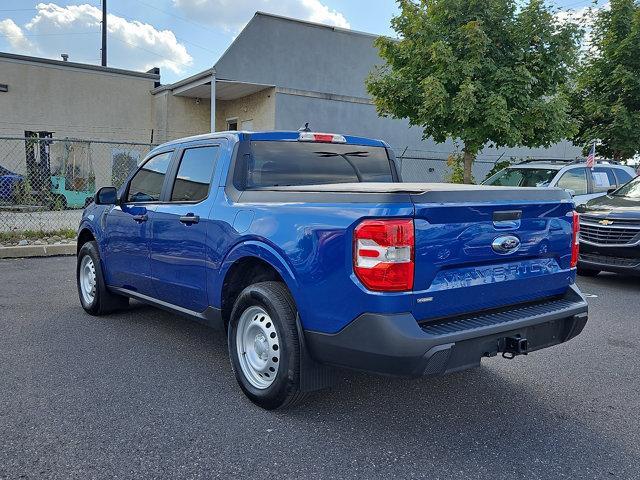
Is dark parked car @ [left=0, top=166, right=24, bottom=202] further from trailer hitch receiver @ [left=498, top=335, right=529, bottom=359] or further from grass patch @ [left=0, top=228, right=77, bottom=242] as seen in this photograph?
trailer hitch receiver @ [left=498, top=335, right=529, bottom=359]

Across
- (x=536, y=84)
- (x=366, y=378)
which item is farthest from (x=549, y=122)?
(x=366, y=378)

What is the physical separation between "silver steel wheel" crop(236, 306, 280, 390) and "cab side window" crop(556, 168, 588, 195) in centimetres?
783

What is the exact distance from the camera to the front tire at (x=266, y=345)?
10.8 feet

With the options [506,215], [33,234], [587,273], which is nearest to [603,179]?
[587,273]

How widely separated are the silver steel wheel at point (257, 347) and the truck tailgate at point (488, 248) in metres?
1.03

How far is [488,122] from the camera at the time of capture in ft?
38.0

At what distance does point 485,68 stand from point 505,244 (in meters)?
9.69

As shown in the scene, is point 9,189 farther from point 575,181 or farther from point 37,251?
point 575,181

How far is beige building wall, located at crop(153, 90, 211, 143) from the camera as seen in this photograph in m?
20.4

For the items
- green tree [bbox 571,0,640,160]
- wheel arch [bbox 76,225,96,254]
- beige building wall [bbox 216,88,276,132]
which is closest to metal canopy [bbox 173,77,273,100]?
beige building wall [bbox 216,88,276,132]

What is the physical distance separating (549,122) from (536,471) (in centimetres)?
1074

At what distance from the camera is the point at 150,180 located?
201 inches

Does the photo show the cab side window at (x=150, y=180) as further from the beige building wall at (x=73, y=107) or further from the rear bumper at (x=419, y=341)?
the beige building wall at (x=73, y=107)

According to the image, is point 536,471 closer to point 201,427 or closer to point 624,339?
point 201,427
